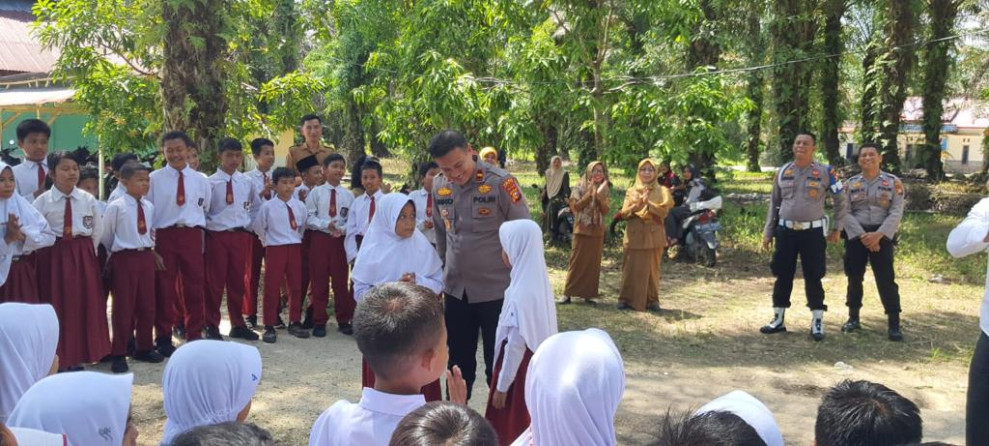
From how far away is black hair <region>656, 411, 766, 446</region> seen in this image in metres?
1.82

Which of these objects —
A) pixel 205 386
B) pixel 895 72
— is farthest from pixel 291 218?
pixel 895 72

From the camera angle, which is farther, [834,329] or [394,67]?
[394,67]

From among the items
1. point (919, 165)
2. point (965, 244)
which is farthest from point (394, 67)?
point (919, 165)

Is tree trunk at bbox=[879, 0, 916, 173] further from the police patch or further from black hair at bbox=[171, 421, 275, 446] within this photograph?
black hair at bbox=[171, 421, 275, 446]

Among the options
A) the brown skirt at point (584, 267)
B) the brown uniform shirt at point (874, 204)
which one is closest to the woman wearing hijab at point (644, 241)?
the brown skirt at point (584, 267)

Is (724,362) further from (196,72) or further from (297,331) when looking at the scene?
(196,72)

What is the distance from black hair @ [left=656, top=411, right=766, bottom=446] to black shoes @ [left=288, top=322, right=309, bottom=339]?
Answer: 18.7 feet

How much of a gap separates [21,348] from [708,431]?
243 cm

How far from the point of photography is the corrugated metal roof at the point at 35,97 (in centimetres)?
1263

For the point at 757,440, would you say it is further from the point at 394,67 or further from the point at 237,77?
the point at 394,67

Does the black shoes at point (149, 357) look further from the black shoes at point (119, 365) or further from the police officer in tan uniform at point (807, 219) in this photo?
the police officer in tan uniform at point (807, 219)

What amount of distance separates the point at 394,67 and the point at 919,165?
1425 cm

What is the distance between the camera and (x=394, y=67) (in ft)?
43.3

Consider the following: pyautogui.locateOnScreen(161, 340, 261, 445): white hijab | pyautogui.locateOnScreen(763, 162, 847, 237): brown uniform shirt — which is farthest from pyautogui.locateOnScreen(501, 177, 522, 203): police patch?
pyautogui.locateOnScreen(763, 162, 847, 237): brown uniform shirt
